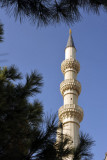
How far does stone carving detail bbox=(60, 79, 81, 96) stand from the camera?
19.2 meters

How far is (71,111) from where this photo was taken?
17.9 meters

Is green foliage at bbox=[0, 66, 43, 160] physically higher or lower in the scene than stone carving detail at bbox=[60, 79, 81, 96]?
lower

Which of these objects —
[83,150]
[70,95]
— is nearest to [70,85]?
[70,95]

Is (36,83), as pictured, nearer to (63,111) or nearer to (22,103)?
(22,103)

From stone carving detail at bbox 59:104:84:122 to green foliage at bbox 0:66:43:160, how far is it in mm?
13715

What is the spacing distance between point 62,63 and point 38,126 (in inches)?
663

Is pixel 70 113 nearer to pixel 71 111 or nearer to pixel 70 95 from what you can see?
pixel 71 111

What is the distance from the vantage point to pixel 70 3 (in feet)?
12.9

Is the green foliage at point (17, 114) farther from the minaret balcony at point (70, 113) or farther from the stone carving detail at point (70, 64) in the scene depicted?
the stone carving detail at point (70, 64)

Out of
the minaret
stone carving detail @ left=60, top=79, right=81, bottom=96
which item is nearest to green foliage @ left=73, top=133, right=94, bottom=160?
the minaret

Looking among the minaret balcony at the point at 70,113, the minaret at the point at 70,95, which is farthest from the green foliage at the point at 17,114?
the minaret balcony at the point at 70,113

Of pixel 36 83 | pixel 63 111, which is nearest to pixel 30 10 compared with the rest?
pixel 36 83

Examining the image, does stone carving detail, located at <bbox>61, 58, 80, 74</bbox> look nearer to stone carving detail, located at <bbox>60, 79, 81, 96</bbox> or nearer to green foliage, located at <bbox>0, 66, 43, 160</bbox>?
stone carving detail, located at <bbox>60, 79, 81, 96</bbox>

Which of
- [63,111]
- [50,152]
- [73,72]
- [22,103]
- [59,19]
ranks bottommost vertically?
[50,152]
